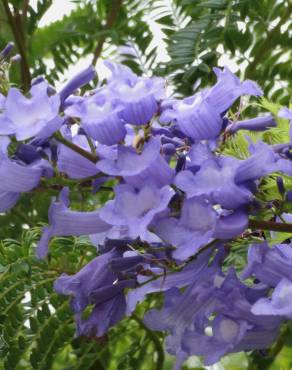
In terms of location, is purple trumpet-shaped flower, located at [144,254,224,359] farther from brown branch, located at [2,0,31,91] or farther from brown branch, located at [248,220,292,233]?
brown branch, located at [2,0,31,91]

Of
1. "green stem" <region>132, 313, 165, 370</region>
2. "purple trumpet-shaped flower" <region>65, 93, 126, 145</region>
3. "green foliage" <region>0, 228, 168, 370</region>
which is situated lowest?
"green stem" <region>132, 313, 165, 370</region>

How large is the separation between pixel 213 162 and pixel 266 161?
0.04 meters

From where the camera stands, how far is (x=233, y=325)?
620 millimetres

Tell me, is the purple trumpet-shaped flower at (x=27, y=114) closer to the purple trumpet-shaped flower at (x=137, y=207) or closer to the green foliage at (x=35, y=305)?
the purple trumpet-shaped flower at (x=137, y=207)

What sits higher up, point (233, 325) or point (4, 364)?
point (233, 325)

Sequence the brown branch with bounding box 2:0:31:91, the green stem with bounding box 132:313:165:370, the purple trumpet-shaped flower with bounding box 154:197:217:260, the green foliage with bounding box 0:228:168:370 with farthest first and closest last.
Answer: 1. the brown branch with bounding box 2:0:31:91
2. the green stem with bounding box 132:313:165:370
3. the green foliage with bounding box 0:228:168:370
4. the purple trumpet-shaped flower with bounding box 154:197:217:260

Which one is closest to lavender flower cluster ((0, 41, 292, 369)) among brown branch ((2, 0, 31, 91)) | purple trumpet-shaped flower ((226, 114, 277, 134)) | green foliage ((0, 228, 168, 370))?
purple trumpet-shaped flower ((226, 114, 277, 134))

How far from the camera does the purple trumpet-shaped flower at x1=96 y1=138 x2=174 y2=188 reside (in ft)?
1.78

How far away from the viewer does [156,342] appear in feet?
3.42

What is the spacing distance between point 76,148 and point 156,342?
533 millimetres

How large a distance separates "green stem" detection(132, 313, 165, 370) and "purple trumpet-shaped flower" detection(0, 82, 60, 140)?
501 mm

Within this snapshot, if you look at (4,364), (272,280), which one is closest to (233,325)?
(272,280)

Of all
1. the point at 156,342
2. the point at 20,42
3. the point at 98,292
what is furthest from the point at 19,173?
the point at 20,42

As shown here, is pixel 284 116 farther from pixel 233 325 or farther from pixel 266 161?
pixel 233 325
